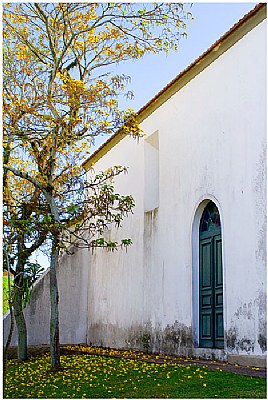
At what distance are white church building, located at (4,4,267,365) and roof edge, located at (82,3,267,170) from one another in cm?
2

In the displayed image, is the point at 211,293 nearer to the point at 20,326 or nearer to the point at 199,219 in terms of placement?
the point at 199,219

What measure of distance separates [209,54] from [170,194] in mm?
Result: 2666

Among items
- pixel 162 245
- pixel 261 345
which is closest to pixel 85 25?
pixel 162 245

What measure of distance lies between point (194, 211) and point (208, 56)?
8.43ft

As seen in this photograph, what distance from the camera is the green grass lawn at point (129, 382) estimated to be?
20.8 ft

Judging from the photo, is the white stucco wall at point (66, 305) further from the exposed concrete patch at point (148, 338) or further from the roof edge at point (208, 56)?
the roof edge at point (208, 56)

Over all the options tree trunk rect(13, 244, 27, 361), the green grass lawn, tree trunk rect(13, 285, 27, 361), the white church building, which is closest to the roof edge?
the white church building

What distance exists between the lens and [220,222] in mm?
9367

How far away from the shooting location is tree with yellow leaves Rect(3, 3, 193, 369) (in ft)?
32.4

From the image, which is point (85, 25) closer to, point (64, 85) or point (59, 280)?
point (64, 85)

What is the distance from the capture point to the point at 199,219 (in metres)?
10.0

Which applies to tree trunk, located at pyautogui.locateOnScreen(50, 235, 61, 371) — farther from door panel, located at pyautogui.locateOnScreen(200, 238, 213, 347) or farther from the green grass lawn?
door panel, located at pyautogui.locateOnScreen(200, 238, 213, 347)

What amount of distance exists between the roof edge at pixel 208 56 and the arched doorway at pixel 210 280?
235 centimetres

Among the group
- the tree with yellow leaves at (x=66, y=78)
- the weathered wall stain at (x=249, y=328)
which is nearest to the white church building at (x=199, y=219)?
the weathered wall stain at (x=249, y=328)
